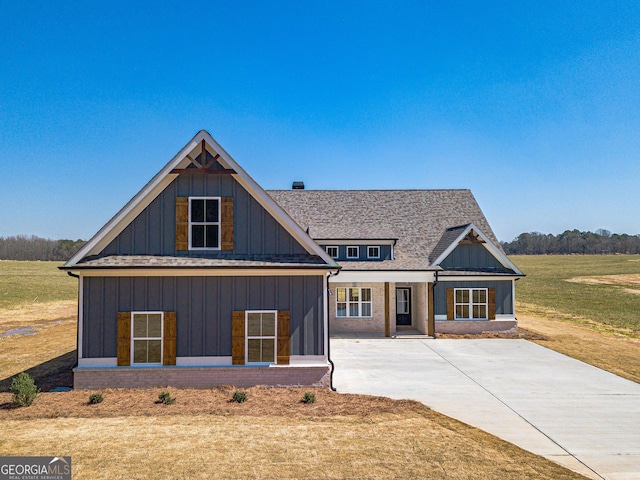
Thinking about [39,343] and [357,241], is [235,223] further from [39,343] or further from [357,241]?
[39,343]

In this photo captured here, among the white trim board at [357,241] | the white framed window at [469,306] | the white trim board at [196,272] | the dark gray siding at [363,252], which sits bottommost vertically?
the white framed window at [469,306]

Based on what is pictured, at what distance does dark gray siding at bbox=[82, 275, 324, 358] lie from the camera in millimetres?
12719

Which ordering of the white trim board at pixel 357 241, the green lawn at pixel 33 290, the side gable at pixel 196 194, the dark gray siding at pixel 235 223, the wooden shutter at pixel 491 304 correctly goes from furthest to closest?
the green lawn at pixel 33 290, the white trim board at pixel 357 241, the wooden shutter at pixel 491 304, the dark gray siding at pixel 235 223, the side gable at pixel 196 194

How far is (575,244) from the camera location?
125m

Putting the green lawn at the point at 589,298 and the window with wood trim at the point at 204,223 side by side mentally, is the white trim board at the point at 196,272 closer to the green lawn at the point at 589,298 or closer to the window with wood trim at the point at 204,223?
the window with wood trim at the point at 204,223

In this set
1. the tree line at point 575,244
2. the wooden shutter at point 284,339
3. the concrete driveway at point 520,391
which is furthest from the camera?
the tree line at point 575,244

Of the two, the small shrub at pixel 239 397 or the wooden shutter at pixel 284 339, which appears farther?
the wooden shutter at pixel 284 339

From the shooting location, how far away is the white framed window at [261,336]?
13.0 m

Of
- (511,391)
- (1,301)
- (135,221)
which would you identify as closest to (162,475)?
(135,221)

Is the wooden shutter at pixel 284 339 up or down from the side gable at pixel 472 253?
down

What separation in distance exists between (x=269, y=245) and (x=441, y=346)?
35.3 feet

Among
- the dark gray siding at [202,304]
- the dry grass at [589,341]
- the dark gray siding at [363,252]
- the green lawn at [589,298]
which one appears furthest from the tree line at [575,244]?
the dark gray siding at [202,304]

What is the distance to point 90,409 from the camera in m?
11.1

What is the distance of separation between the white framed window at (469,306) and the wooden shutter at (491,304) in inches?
6.0
